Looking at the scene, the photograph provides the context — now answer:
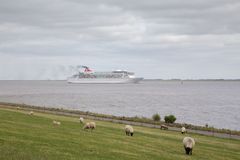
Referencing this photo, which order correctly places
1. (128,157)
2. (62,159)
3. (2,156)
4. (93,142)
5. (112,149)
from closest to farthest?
(2,156) → (62,159) → (128,157) → (112,149) → (93,142)

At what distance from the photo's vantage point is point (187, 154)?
19.9 m

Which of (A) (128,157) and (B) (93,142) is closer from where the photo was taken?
(A) (128,157)

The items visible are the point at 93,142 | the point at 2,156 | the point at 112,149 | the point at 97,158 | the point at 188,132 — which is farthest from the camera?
the point at 188,132

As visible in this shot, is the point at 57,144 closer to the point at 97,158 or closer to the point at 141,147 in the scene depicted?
the point at 97,158

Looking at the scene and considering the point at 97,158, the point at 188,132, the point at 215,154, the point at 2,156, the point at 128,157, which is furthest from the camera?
the point at 188,132

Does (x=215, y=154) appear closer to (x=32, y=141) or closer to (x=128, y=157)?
(x=128, y=157)

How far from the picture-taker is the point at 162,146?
72.3ft

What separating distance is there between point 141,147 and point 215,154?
165 inches

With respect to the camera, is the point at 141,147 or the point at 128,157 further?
the point at 141,147

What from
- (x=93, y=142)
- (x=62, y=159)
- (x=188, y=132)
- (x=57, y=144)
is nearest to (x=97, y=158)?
(x=62, y=159)

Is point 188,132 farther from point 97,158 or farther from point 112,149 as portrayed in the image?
point 97,158

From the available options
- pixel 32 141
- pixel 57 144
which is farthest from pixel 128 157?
pixel 32 141

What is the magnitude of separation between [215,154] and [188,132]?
43.8 feet

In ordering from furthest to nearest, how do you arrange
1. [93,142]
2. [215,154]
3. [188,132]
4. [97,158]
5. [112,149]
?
[188,132], [215,154], [93,142], [112,149], [97,158]
